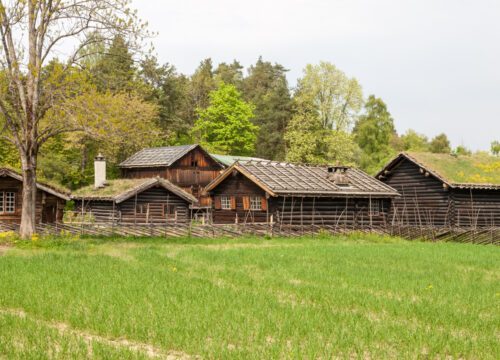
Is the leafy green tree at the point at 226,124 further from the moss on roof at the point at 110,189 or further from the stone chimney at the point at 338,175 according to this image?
the stone chimney at the point at 338,175

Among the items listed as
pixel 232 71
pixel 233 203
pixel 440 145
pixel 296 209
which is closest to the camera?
pixel 296 209

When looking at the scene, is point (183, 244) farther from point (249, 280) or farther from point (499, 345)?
point (499, 345)

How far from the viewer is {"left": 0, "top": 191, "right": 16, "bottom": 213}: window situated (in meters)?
32.2

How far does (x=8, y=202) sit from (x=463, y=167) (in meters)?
32.3

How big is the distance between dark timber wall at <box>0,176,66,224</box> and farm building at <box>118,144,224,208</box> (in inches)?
661

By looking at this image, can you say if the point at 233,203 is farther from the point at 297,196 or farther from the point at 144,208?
the point at 144,208

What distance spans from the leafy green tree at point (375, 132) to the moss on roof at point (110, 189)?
37229 mm

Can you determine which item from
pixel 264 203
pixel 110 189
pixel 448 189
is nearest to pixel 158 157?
pixel 110 189

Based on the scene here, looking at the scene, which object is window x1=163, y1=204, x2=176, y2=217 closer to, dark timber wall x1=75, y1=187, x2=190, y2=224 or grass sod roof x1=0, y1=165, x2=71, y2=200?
dark timber wall x1=75, y1=187, x2=190, y2=224

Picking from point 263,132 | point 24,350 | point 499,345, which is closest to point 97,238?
point 24,350

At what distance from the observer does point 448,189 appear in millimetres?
35344

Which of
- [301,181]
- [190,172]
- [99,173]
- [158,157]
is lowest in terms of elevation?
[301,181]

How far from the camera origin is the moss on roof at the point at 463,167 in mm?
35906

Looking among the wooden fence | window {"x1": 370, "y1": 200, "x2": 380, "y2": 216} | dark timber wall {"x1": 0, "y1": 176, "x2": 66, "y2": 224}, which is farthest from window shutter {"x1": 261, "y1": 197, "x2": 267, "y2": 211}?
dark timber wall {"x1": 0, "y1": 176, "x2": 66, "y2": 224}
